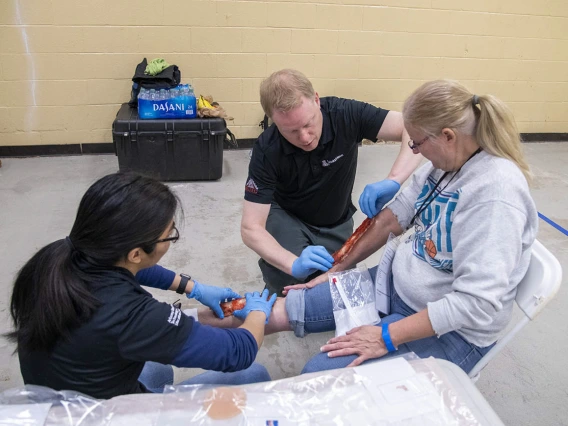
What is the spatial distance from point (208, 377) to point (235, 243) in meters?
1.40

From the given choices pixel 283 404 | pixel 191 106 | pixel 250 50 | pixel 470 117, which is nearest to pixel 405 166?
pixel 470 117

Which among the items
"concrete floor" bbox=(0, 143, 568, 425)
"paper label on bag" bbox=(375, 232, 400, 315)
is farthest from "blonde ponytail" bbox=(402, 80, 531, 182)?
"concrete floor" bbox=(0, 143, 568, 425)

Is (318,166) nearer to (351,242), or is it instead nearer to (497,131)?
(351,242)

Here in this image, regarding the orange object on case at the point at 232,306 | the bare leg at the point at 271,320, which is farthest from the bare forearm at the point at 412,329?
the orange object on case at the point at 232,306

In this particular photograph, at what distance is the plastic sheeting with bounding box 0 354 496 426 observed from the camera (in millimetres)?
791

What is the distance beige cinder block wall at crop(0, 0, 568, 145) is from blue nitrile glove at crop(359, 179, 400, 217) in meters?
2.19

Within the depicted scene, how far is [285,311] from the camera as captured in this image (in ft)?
4.88

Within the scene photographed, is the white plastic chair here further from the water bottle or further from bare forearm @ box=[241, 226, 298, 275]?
the water bottle

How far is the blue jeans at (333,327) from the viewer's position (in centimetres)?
121

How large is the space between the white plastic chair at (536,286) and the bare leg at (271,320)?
576mm

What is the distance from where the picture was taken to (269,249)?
1.71 metres

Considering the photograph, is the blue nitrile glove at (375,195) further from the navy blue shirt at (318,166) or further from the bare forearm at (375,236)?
the navy blue shirt at (318,166)

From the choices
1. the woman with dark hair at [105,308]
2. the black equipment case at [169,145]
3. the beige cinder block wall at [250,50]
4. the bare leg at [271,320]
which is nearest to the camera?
the woman with dark hair at [105,308]

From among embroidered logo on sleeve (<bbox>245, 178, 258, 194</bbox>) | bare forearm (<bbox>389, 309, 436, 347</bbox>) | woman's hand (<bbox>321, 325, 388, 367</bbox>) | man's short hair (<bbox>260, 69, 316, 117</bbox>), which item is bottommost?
woman's hand (<bbox>321, 325, 388, 367</bbox>)
